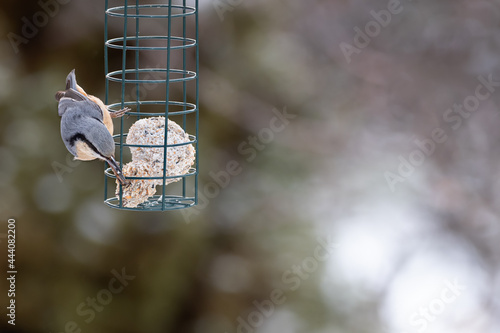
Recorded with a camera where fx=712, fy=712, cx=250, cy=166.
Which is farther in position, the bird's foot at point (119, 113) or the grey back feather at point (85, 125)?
the bird's foot at point (119, 113)

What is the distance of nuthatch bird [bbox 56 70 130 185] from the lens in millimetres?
2588

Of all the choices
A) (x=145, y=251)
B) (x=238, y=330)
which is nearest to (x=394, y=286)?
(x=238, y=330)

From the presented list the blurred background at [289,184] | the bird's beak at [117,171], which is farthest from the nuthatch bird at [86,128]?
the blurred background at [289,184]

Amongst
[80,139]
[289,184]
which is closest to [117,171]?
[80,139]

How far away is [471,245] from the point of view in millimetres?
4703

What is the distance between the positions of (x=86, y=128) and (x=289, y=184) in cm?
224

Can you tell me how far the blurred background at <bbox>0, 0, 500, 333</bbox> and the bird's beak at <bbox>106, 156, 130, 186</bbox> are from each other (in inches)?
55.6

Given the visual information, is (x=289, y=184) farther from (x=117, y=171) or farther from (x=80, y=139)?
(x=80, y=139)

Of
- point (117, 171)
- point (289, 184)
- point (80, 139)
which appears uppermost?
point (80, 139)

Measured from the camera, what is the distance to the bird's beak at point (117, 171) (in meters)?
2.60

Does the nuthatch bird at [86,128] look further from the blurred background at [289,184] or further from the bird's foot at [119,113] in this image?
the blurred background at [289,184]

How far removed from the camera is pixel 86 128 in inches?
103

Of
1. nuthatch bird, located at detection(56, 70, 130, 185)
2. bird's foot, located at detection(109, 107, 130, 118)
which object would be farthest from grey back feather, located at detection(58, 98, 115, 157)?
bird's foot, located at detection(109, 107, 130, 118)

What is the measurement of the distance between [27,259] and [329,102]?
215 centimetres
